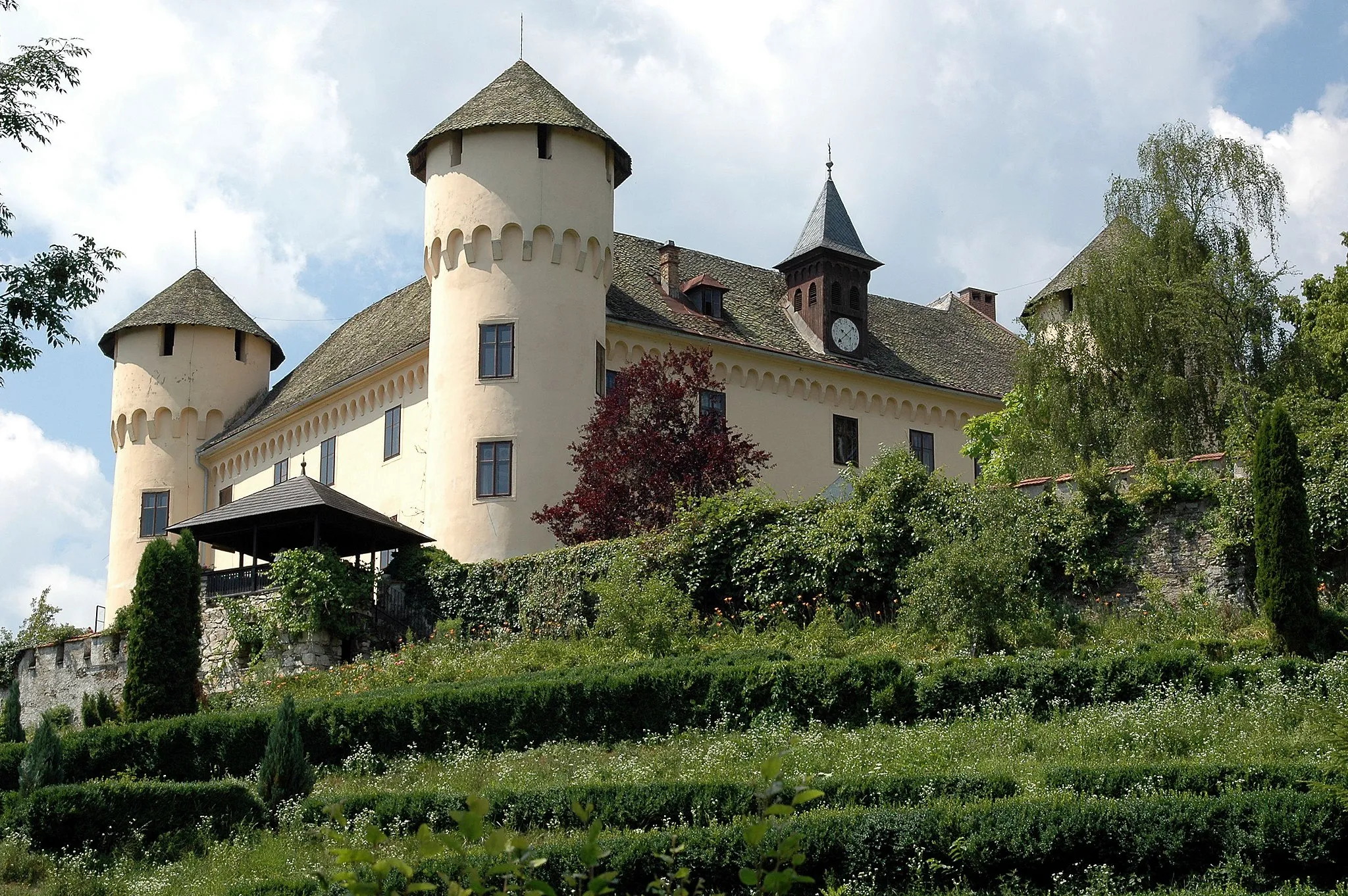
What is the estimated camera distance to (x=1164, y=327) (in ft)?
104

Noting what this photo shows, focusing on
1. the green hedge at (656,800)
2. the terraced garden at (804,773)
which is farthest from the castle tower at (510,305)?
the green hedge at (656,800)

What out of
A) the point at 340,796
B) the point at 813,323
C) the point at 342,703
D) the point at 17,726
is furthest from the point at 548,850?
the point at 813,323

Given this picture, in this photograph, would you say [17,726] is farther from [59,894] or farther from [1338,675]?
[1338,675]

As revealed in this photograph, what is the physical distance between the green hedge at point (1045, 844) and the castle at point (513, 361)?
2055cm

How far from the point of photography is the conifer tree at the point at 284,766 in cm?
1833

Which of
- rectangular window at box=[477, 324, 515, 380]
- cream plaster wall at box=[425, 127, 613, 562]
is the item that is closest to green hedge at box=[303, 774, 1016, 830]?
cream plaster wall at box=[425, 127, 613, 562]

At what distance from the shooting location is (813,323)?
1665 inches

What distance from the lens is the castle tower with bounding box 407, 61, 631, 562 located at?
34.5m

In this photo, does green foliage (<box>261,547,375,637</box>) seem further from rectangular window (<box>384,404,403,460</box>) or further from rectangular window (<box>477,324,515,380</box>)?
rectangular window (<box>384,404,403,460</box>)

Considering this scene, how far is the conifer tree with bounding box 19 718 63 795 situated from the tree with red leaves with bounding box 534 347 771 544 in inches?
510

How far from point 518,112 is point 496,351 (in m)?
5.41

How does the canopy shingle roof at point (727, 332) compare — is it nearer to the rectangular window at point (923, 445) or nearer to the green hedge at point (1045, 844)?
the rectangular window at point (923, 445)

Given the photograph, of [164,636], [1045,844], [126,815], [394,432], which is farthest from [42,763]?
[394,432]

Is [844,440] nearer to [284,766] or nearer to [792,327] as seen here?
[792,327]
